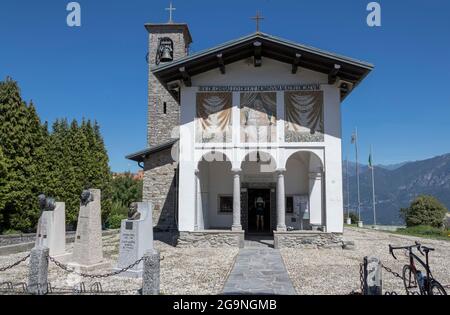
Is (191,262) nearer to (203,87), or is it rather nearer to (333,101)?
(203,87)

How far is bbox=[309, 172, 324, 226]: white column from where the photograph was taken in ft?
54.9

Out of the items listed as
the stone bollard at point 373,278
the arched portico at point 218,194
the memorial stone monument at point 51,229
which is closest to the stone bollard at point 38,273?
the memorial stone monument at point 51,229

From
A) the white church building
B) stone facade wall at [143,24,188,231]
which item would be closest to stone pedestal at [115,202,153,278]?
the white church building

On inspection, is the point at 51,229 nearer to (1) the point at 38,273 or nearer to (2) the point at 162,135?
(1) the point at 38,273

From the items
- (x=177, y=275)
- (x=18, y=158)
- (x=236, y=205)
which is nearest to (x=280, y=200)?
(x=236, y=205)

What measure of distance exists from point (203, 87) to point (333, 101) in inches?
208

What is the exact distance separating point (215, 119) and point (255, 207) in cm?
570

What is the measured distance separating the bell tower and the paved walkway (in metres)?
14.1

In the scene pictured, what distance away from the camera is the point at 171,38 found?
25672mm

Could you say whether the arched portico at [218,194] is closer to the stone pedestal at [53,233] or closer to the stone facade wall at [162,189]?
the stone facade wall at [162,189]

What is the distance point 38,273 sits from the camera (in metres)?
7.00

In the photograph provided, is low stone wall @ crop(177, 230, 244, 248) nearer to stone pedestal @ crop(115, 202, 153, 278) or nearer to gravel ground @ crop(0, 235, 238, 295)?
gravel ground @ crop(0, 235, 238, 295)

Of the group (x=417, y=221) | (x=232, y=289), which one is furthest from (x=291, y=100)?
(x=417, y=221)

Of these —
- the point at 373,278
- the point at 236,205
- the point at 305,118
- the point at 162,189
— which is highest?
the point at 305,118
